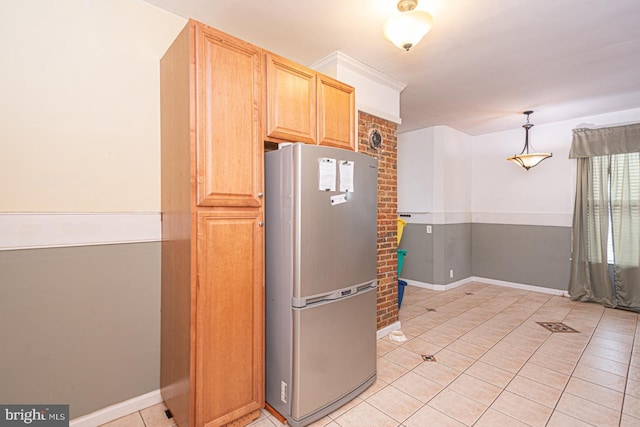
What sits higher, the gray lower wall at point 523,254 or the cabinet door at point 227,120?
the cabinet door at point 227,120

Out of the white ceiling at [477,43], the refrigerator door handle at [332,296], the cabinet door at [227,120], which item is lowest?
the refrigerator door handle at [332,296]

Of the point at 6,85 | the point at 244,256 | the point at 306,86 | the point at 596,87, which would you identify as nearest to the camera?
the point at 6,85

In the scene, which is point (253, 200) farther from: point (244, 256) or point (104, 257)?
point (104, 257)

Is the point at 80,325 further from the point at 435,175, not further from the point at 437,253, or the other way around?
the point at 435,175

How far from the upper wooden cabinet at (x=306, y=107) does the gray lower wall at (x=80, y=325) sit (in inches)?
46.5

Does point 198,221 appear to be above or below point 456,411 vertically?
above

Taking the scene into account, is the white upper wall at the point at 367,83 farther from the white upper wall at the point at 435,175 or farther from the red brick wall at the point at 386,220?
the white upper wall at the point at 435,175

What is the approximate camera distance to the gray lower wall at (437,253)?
4.84m

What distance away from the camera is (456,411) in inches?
74.9

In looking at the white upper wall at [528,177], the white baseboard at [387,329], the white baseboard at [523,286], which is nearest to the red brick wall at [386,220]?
the white baseboard at [387,329]

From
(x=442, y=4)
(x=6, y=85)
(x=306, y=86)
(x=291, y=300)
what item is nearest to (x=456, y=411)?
(x=291, y=300)

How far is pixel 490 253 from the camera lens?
5215mm

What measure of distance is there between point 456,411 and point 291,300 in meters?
1.30

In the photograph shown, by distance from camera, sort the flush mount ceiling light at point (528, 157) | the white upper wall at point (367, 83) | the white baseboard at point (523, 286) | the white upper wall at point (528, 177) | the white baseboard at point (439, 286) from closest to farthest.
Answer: the white upper wall at point (367, 83) < the flush mount ceiling light at point (528, 157) < the white upper wall at point (528, 177) < the white baseboard at point (523, 286) < the white baseboard at point (439, 286)
